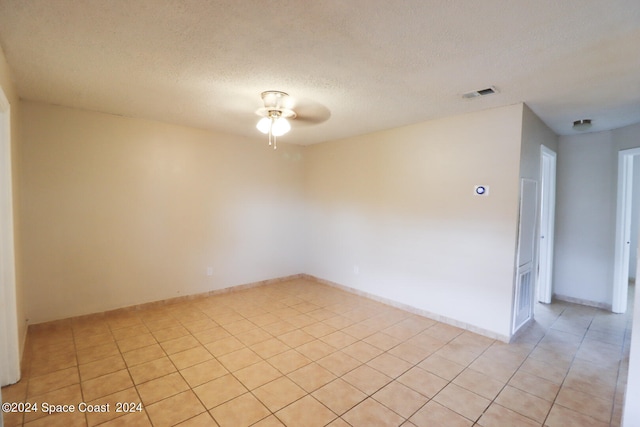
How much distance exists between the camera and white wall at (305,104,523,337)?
300 cm

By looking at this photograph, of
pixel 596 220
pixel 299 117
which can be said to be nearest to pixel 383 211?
pixel 299 117

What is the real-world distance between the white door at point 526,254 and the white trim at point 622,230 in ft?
4.12

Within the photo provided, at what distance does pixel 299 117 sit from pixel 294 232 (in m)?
2.33

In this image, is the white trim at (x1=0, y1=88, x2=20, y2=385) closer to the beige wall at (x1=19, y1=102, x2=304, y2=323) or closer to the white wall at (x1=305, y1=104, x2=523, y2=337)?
the beige wall at (x1=19, y1=102, x2=304, y2=323)

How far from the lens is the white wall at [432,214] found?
3.00m

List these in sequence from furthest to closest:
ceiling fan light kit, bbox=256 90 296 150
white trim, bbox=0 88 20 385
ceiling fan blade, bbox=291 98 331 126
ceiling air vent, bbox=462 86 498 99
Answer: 1. ceiling fan blade, bbox=291 98 331 126
2. ceiling fan light kit, bbox=256 90 296 150
3. ceiling air vent, bbox=462 86 498 99
4. white trim, bbox=0 88 20 385

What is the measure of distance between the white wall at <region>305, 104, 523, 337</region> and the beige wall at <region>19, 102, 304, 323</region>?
1.32 m

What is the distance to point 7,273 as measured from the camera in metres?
2.13

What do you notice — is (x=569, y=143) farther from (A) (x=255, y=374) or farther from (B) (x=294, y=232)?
(A) (x=255, y=374)

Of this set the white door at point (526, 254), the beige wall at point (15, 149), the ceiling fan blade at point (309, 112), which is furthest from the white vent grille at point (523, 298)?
the beige wall at point (15, 149)

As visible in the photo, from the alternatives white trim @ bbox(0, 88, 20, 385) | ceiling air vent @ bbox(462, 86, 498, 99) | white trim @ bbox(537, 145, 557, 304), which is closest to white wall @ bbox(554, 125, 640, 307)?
white trim @ bbox(537, 145, 557, 304)

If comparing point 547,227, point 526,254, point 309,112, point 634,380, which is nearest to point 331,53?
point 309,112

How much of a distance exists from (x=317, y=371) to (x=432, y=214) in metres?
2.21

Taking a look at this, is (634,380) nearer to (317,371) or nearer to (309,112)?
(317,371)
